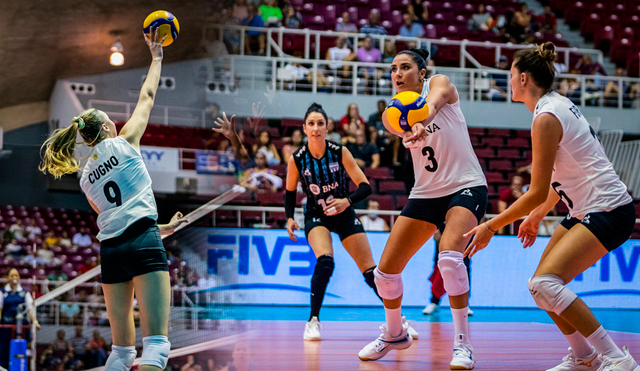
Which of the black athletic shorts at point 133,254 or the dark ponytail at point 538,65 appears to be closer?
the black athletic shorts at point 133,254

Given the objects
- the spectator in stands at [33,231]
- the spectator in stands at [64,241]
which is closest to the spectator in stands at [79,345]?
the spectator in stands at [64,241]

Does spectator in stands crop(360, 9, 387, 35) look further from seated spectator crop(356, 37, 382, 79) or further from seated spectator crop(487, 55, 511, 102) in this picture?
seated spectator crop(487, 55, 511, 102)

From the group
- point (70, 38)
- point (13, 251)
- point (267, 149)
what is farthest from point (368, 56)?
point (13, 251)

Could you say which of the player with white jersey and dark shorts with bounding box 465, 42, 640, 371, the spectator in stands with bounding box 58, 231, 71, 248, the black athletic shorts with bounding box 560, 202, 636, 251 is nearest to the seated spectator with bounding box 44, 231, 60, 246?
the spectator in stands with bounding box 58, 231, 71, 248

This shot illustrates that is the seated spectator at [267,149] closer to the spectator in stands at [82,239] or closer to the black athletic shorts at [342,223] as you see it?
the black athletic shorts at [342,223]

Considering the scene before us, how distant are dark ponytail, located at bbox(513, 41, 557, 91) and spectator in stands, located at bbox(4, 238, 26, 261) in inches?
473

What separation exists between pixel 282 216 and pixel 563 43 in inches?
341

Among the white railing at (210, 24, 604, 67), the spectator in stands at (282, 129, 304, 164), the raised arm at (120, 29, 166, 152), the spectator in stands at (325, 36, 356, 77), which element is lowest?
the spectator in stands at (282, 129, 304, 164)

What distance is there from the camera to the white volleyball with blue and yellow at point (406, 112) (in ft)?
10.7

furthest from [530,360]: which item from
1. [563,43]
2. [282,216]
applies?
[563,43]

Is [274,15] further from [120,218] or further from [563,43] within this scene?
[120,218]

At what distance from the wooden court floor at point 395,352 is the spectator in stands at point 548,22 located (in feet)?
31.6

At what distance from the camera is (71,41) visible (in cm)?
1443

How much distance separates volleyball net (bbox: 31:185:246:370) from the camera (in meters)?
6.66
